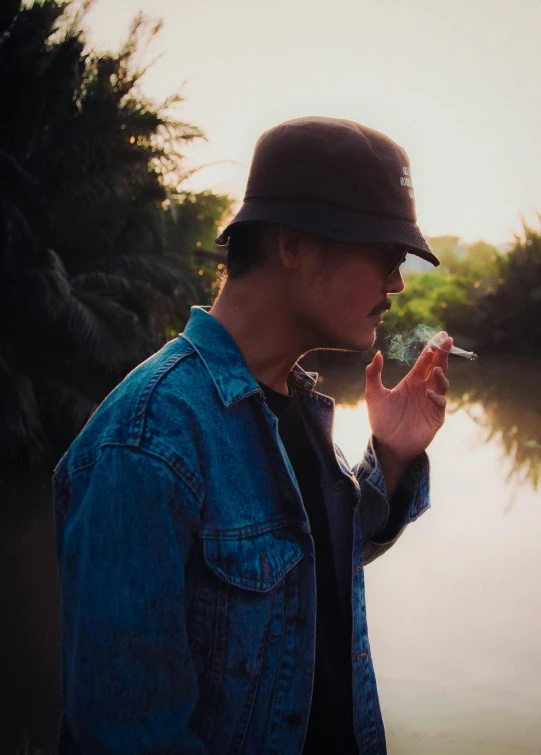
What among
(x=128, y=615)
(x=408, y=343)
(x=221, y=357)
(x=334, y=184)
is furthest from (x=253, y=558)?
(x=408, y=343)

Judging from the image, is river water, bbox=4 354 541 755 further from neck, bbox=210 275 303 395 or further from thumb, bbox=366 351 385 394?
neck, bbox=210 275 303 395

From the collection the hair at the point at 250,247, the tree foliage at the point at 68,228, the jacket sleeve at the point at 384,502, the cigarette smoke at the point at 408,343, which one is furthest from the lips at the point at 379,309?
the tree foliage at the point at 68,228

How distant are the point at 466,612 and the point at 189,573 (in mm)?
4152

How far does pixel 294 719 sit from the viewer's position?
4.30 feet

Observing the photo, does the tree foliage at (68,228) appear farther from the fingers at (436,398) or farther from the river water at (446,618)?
the fingers at (436,398)

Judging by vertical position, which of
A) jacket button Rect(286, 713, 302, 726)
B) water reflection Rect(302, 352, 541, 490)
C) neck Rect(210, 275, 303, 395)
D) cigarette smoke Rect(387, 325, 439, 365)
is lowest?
jacket button Rect(286, 713, 302, 726)

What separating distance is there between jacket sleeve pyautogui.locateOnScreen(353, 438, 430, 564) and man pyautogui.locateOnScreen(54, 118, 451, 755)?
0.69 feet

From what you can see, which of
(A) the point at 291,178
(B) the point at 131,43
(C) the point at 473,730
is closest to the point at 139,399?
(A) the point at 291,178

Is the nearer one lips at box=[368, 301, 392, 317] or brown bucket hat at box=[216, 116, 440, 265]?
brown bucket hat at box=[216, 116, 440, 265]

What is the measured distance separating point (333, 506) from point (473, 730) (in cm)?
280

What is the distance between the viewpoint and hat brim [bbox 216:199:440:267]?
1.34 metres

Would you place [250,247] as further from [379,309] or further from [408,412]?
[408,412]

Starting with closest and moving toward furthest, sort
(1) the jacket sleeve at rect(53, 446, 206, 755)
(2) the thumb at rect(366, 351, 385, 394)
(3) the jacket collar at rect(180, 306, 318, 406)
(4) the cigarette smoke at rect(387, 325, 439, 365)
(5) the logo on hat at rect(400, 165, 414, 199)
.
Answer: (1) the jacket sleeve at rect(53, 446, 206, 755), (3) the jacket collar at rect(180, 306, 318, 406), (5) the logo on hat at rect(400, 165, 414, 199), (2) the thumb at rect(366, 351, 385, 394), (4) the cigarette smoke at rect(387, 325, 439, 365)

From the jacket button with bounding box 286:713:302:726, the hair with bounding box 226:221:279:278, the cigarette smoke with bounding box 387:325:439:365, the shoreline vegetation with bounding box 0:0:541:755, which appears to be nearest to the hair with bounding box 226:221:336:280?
the hair with bounding box 226:221:279:278
